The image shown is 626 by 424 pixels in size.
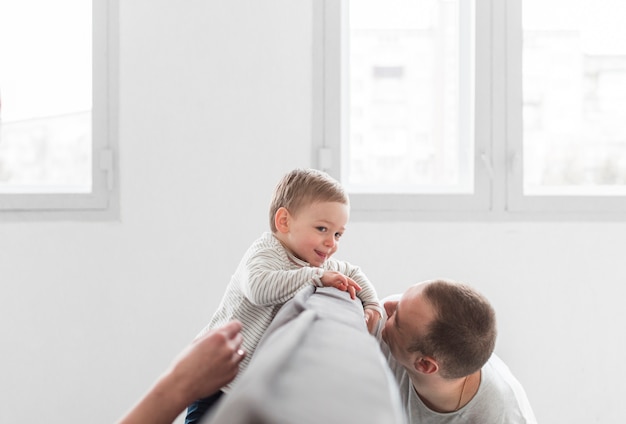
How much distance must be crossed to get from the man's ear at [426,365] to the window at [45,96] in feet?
5.88

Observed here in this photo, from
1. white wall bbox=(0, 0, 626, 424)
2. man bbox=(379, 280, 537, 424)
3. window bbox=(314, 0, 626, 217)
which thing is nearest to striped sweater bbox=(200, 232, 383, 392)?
man bbox=(379, 280, 537, 424)

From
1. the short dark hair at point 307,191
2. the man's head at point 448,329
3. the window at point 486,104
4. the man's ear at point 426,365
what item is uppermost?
the window at point 486,104

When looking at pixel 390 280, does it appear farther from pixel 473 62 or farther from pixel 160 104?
pixel 160 104

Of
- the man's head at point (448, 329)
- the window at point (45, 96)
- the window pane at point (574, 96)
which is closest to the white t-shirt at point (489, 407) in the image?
the man's head at point (448, 329)

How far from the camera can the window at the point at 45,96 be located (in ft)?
9.01

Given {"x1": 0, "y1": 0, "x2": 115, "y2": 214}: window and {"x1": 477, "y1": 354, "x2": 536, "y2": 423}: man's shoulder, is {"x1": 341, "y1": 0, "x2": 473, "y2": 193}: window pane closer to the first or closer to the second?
{"x1": 0, "y1": 0, "x2": 115, "y2": 214}: window

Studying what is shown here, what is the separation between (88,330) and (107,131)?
780 mm

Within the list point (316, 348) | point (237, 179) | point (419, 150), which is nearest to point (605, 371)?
point (419, 150)

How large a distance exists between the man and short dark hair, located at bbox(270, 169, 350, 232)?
0.28 meters

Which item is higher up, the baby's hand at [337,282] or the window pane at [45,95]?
the window pane at [45,95]

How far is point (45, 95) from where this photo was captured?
2770 mm

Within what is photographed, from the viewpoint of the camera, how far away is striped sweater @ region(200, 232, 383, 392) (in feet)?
4.44

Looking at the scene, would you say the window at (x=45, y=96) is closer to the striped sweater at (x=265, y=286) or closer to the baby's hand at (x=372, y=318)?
the striped sweater at (x=265, y=286)

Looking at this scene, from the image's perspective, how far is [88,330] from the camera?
8.52 ft
